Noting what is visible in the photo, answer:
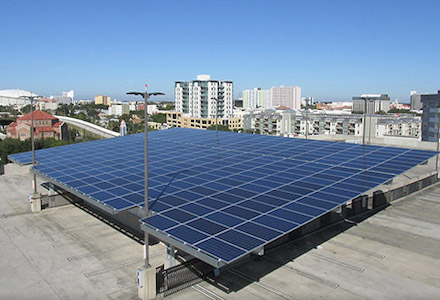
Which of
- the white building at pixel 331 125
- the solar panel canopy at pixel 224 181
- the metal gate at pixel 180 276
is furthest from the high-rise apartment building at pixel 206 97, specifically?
the metal gate at pixel 180 276

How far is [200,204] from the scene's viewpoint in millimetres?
20734

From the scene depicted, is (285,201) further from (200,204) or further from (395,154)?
(395,154)

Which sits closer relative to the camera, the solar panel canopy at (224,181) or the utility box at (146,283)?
the utility box at (146,283)

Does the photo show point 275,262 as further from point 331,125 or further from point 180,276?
point 331,125

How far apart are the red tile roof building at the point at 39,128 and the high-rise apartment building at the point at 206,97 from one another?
7279 cm

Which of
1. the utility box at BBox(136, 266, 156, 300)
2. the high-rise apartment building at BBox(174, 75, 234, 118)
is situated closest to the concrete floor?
the utility box at BBox(136, 266, 156, 300)

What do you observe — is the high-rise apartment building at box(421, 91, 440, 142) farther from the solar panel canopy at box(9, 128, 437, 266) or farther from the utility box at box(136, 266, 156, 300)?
the utility box at box(136, 266, 156, 300)

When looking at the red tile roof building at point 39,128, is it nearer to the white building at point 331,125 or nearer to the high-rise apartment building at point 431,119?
the white building at point 331,125

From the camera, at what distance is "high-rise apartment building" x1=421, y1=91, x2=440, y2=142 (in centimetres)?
8169

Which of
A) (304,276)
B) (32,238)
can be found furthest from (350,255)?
(32,238)

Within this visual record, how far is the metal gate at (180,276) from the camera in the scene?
18.1 metres

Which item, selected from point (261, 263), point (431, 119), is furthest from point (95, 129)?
point (261, 263)

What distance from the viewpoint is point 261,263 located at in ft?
71.6

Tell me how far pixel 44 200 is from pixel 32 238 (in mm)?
8116
